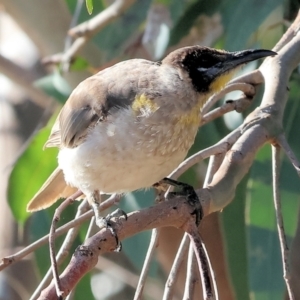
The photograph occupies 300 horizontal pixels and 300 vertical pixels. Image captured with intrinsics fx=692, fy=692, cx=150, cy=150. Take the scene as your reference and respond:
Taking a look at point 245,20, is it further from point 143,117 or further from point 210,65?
point 143,117

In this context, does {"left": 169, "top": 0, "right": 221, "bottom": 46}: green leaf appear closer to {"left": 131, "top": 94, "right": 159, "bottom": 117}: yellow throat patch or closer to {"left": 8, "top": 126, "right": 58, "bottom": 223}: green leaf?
{"left": 8, "top": 126, "right": 58, "bottom": 223}: green leaf

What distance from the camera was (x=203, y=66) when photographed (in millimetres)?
1372

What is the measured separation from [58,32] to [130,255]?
1.05m

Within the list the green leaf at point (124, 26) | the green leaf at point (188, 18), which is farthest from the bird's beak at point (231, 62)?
the green leaf at point (124, 26)

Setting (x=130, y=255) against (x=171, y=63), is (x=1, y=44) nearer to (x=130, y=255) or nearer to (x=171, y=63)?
(x=130, y=255)

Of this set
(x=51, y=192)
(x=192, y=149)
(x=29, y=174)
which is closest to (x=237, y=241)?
(x=192, y=149)

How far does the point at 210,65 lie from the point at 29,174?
0.81 metres

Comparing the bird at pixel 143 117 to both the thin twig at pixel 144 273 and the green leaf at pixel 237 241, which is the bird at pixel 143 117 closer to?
the thin twig at pixel 144 273

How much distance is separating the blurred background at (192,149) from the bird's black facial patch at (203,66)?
388mm

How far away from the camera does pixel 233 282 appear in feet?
5.85

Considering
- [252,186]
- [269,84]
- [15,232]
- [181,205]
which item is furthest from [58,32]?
[181,205]

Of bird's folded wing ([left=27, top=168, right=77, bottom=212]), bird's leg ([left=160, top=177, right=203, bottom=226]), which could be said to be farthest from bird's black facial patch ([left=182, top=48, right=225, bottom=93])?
bird's folded wing ([left=27, top=168, right=77, bottom=212])

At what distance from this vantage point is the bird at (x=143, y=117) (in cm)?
129

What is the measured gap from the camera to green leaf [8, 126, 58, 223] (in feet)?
6.40
